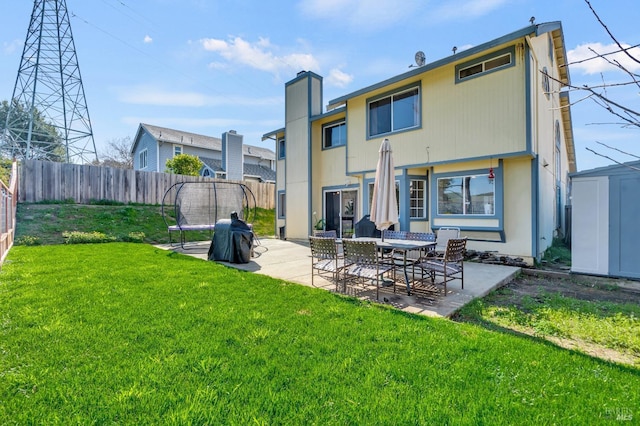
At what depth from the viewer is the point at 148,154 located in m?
24.0

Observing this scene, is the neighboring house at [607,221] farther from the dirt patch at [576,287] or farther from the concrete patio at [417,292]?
the concrete patio at [417,292]

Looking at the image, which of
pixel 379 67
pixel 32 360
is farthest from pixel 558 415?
A: pixel 379 67

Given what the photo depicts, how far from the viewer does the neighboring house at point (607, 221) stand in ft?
19.8

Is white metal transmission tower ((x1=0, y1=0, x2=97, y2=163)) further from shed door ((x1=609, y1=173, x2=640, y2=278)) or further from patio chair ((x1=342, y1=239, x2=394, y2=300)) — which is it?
shed door ((x1=609, y1=173, x2=640, y2=278))

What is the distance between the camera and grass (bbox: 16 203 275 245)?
10211mm

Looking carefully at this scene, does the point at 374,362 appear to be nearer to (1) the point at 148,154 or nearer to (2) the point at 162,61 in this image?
(2) the point at 162,61

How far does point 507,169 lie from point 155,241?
1175 cm

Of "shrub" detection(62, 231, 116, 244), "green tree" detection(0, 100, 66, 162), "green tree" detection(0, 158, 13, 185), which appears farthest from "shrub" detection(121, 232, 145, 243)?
"green tree" detection(0, 100, 66, 162)

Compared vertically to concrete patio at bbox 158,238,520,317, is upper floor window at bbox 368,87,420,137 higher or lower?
higher

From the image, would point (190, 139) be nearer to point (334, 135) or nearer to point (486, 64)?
point (334, 135)

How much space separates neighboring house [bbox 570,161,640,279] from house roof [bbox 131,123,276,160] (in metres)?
23.6

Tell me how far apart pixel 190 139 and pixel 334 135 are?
1701cm

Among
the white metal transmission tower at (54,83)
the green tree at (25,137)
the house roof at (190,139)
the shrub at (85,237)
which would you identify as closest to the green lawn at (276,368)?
the shrub at (85,237)

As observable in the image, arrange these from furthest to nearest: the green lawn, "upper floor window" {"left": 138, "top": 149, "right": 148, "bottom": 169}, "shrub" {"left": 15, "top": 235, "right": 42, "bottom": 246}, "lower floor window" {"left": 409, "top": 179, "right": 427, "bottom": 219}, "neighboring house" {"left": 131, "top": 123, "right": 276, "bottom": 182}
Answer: "upper floor window" {"left": 138, "top": 149, "right": 148, "bottom": 169}, "neighboring house" {"left": 131, "top": 123, "right": 276, "bottom": 182}, "lower floor window" {"left": 409, "top": 179, "right": 427, "bottom": 219}, "shrub" {"left": 15, "top": 235, "right": 42, "bottom": 246}, the green lawn
